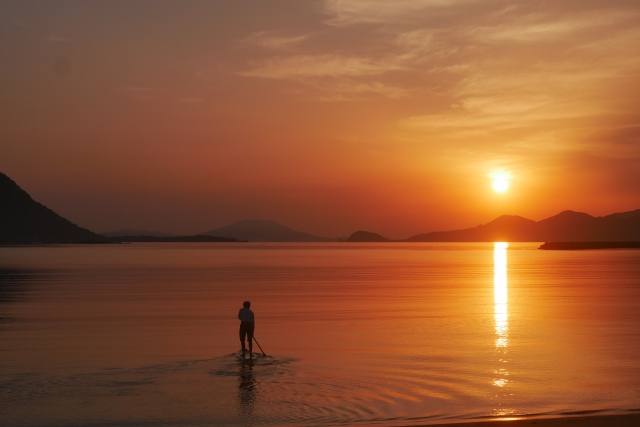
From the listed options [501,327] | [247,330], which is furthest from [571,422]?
[501,327]

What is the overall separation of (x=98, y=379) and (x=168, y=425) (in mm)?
5728

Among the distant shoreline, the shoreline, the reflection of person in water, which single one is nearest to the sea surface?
the reflection of person in water

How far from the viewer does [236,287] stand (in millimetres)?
57406

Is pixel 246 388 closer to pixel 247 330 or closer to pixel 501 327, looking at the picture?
pixel 247 330

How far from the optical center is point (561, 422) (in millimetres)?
14273

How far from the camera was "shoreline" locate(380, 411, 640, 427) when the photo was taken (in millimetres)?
14062

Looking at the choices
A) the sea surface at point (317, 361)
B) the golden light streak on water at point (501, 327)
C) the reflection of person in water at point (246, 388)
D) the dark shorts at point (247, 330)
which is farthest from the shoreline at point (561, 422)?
the dark shorts at point (247, 330)

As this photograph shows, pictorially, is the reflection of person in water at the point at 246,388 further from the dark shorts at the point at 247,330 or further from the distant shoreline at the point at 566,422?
the distant shoreline at the point at 566,422

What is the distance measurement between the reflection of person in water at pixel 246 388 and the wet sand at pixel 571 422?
14.1 ft

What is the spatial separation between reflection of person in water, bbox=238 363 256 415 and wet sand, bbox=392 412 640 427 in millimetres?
4283

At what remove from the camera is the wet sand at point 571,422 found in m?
14.0

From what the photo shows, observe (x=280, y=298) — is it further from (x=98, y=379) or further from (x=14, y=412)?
(x=14, y=412)

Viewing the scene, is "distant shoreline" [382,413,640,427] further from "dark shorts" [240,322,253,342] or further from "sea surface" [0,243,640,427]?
"dark shorts" [240,322,253,342]

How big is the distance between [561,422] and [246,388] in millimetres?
8269
